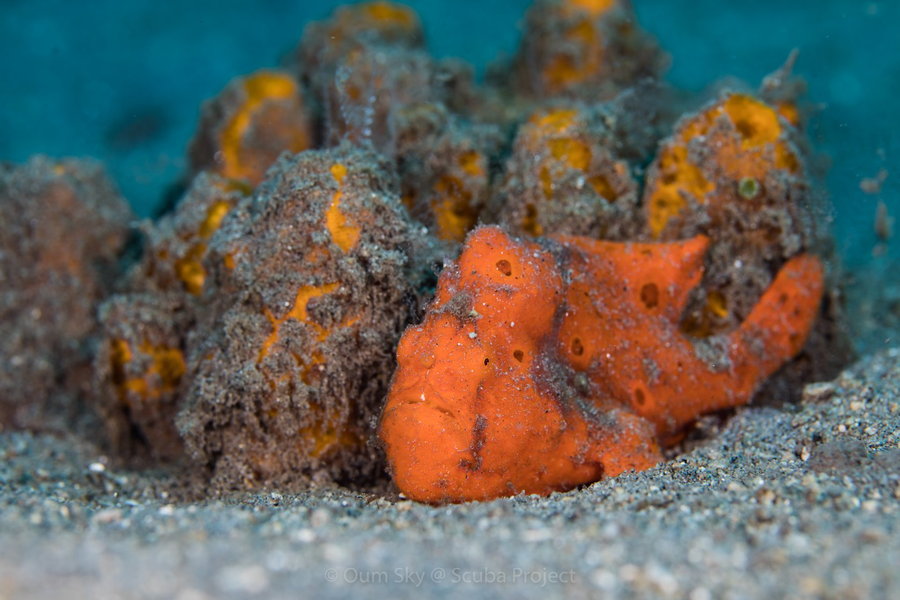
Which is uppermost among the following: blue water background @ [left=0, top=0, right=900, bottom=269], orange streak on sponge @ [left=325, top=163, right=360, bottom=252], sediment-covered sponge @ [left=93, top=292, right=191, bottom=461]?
blue water background @ [left=0, top=0, right=900, bottom=269]

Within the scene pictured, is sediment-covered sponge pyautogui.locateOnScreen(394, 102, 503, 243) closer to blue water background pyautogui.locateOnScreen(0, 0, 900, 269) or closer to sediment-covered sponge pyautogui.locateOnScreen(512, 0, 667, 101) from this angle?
sediment-covered sponge pyautogui.locateOnScreen(512, 0, 667, 101)

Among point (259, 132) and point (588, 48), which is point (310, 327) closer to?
point (259, 132)

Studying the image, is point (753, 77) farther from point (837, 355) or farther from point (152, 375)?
point (152, 375)

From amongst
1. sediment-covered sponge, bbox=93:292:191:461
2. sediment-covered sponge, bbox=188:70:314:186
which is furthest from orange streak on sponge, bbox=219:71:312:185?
sediment-covered sponge, bbox=93:292:191:461

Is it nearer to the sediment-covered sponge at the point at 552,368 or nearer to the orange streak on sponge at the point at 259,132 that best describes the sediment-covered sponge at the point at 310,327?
the sediment-covered sponge at the point at 552,368

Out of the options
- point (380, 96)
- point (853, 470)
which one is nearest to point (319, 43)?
point (380, 96)

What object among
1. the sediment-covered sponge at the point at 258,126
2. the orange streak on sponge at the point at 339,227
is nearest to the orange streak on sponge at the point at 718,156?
the orange streak on sponge at the point at 339,227
